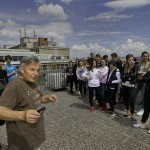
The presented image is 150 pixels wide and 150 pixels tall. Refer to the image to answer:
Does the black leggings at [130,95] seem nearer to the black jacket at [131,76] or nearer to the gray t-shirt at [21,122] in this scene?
the black jacket at [131,76]

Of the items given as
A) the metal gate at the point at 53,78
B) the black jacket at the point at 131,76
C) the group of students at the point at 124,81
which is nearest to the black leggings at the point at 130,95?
the group of students at the point at 124,81

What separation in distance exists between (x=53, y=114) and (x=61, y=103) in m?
1.48

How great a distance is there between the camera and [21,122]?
208 cm

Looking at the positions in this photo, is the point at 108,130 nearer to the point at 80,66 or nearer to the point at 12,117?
the point at 12,117

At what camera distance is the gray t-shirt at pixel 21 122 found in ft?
6.48

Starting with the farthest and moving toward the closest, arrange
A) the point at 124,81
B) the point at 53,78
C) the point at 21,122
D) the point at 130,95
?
the point at 53,78, the point at 124,81, the point at 130,95, the point at 21,122

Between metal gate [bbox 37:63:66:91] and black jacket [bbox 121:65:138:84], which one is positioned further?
metal gate [bbox 37:63:66:91]

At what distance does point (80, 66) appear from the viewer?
9.31 metres

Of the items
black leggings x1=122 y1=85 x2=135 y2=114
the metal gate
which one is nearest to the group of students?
black leggings x1=122 y1=85 x2=135 y2=114

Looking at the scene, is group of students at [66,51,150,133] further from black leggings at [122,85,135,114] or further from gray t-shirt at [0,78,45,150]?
gray t-shirt at [0,78,45,150]

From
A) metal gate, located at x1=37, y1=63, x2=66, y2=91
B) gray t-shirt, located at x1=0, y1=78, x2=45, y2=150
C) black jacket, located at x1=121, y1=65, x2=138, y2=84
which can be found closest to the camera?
gray t-shirt, located at x1=0, y1=78, x2=45, y2=150

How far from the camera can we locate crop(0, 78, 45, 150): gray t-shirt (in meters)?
1.97

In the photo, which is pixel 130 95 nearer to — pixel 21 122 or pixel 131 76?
pixel 131 76

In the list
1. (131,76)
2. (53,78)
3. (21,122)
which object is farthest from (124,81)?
(53,78)
